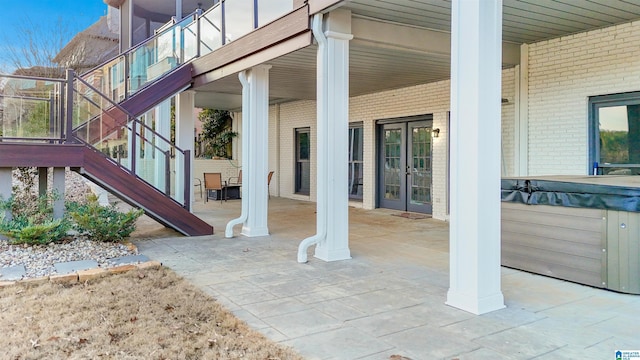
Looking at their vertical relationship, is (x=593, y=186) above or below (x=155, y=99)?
below

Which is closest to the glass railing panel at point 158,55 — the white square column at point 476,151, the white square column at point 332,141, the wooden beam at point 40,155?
the wooden beam at point 40,155

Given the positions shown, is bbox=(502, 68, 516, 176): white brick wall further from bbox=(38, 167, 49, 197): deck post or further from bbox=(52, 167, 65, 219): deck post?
bbox=(38, 167, 49, 197): deck post

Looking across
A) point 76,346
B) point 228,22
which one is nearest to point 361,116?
point 228,22

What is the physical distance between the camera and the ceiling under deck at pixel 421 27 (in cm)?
496

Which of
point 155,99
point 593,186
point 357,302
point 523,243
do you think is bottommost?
point 357,302

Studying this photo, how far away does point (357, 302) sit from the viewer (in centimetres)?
371

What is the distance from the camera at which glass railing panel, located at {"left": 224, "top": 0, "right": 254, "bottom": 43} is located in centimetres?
690

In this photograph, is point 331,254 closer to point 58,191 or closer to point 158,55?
point 58,191

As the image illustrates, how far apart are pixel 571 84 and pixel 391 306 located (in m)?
4.58

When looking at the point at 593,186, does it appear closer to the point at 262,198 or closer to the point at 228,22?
the point at 262,198

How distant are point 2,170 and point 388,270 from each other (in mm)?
5027

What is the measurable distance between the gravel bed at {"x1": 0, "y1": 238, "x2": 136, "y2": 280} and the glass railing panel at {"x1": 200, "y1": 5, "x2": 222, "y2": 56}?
4115mm

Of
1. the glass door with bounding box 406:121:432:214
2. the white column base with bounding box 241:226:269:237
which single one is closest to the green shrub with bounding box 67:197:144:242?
the white column base with bounding box 241:226:269:237


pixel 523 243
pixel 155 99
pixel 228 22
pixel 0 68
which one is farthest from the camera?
pixel 0 68
